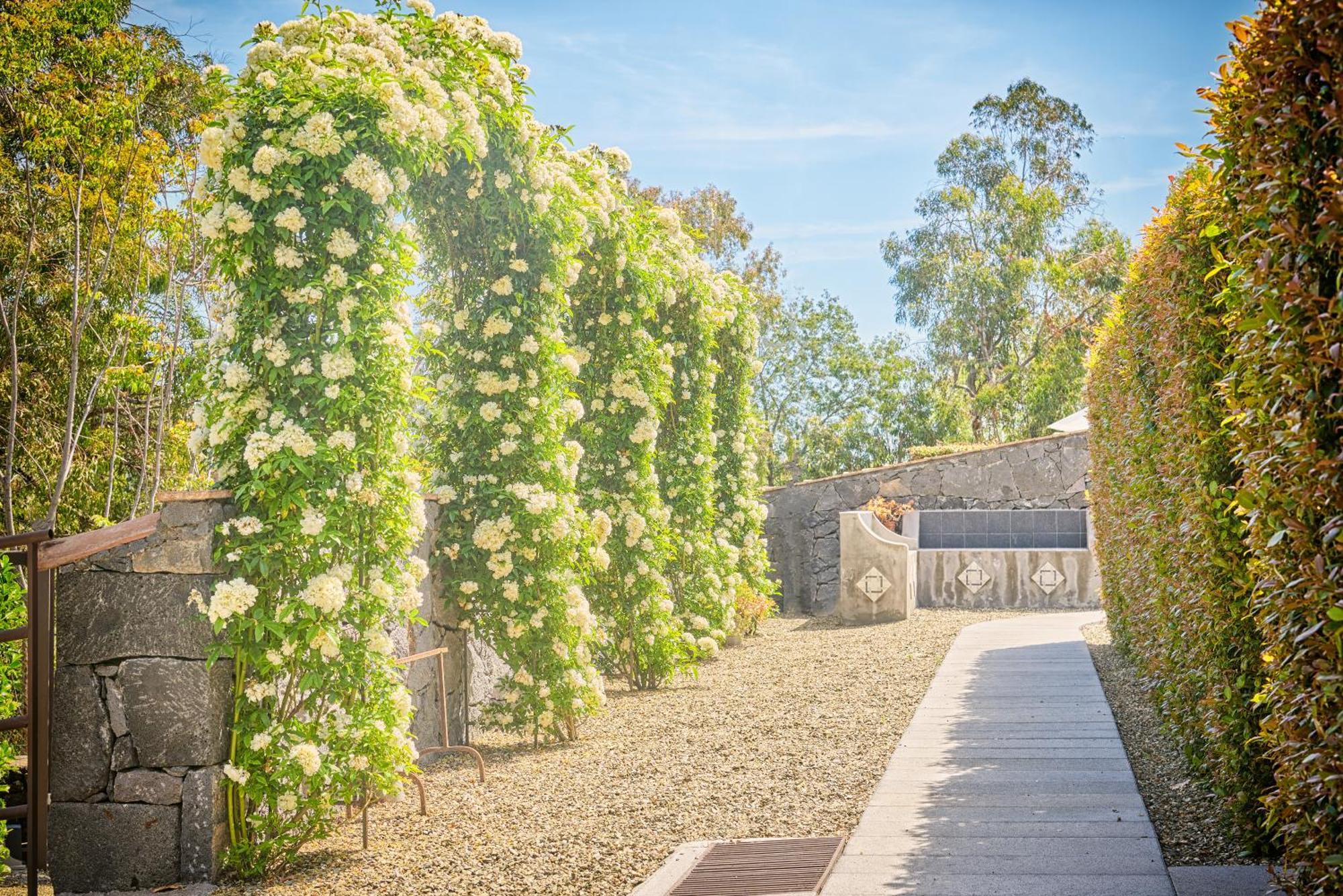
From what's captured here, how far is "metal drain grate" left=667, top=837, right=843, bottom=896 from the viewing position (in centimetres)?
394

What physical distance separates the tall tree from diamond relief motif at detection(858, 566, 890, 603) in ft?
51.6

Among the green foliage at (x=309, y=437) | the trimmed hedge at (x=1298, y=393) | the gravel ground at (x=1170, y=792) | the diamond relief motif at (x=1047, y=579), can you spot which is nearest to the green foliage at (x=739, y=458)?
the diamond relief motif at (x=1047, y=579)

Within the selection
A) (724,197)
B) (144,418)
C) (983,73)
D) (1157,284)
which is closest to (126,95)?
(144,418)

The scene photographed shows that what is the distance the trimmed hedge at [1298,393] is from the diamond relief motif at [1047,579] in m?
13.0

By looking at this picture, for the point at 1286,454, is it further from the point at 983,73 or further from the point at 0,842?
the point at 983,73

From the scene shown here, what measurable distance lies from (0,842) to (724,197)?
87.9 feet

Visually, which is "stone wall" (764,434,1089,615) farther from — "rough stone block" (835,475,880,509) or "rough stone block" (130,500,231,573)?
"rough stone block" (130,500,231,573)

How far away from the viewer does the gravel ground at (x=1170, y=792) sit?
419cm

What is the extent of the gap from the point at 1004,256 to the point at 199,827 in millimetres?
28530

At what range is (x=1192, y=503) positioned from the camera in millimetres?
4277

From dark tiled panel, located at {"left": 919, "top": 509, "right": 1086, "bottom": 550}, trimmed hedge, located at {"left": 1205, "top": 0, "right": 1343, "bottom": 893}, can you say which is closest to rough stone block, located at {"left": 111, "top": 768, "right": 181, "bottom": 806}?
trimmed hedge, located at {"left": 1205, "top": 0, "right": 1343, "bottom": 893}

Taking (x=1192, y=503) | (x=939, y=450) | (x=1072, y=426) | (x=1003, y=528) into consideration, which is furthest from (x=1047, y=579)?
(x=1192, y=503)

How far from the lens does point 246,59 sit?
499 centimetres

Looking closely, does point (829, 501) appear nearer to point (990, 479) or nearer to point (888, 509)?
point (888, 509)
